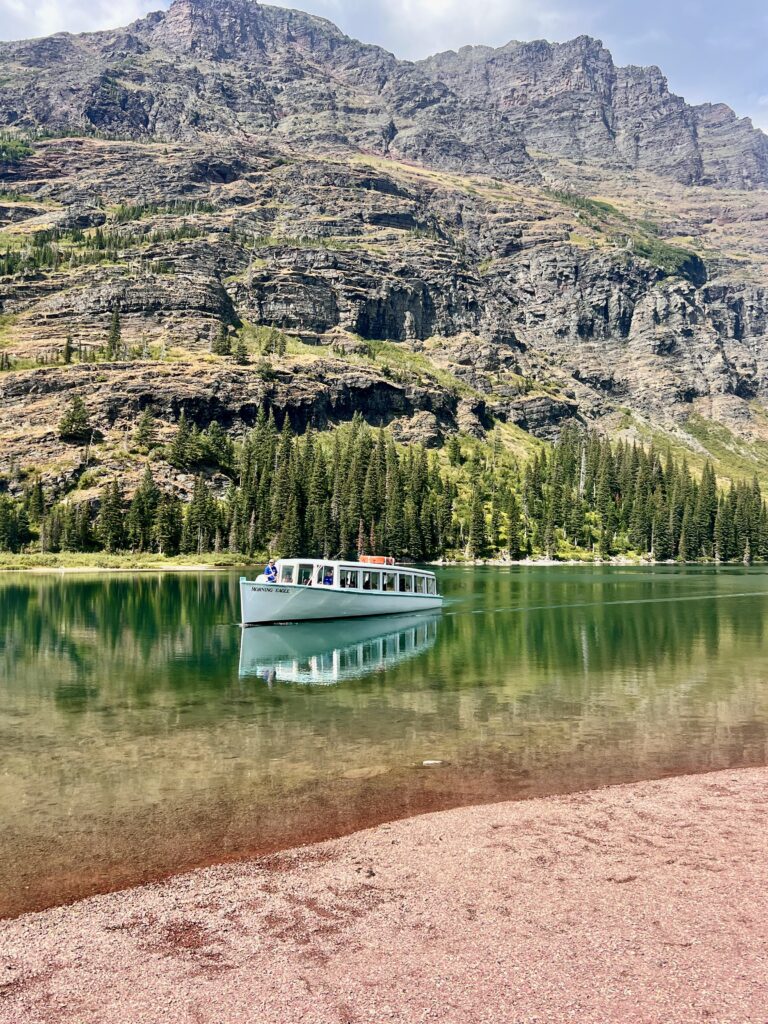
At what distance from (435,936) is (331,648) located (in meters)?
42.7

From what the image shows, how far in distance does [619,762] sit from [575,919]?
12.2 m

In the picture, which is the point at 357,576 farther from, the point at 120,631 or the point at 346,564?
the point at 120,631

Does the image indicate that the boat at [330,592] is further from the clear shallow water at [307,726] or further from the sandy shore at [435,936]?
the sandy shore at [435,936]

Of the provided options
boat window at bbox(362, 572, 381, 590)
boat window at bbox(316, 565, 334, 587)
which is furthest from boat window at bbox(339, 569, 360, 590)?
boat window at bbox(362, 572, 381, 590)

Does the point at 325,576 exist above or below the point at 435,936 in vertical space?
above

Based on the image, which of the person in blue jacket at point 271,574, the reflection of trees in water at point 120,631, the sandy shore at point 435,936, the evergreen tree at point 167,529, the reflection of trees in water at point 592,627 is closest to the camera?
the sandy shore at point 435,936

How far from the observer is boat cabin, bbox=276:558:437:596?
224ft

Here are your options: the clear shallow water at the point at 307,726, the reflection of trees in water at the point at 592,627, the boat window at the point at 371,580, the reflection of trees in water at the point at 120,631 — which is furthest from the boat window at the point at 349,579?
the reflection of trees in water at the point at 120,631

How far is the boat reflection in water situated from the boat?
119 centimetres

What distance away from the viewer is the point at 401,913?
13211mm

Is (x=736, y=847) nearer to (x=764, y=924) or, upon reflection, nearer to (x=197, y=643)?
(x=764, y=924)

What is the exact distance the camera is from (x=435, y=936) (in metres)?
12.3

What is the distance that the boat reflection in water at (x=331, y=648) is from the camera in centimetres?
4319

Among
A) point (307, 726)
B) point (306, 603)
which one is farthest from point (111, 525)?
point (307, 726)
